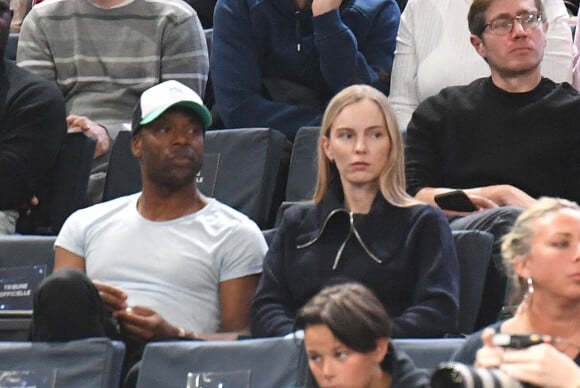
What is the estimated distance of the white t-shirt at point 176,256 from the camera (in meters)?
4.12

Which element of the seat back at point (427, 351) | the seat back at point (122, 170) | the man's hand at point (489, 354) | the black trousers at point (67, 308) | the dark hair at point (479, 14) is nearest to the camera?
the man's hand at point (489, 354)

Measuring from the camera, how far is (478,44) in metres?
4.63

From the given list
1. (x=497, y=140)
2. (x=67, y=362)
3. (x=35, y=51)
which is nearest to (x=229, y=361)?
(x=67, y=362)

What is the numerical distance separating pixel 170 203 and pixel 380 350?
52.9 inches

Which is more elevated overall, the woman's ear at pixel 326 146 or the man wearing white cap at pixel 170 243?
the woman's ear at pixel 326 146

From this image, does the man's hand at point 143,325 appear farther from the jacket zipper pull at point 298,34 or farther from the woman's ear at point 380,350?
the jacket zipper pull at point 298,34

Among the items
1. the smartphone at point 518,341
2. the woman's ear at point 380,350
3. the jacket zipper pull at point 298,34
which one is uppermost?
the smartphone at point 518,341

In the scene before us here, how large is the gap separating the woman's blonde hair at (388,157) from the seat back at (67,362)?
2.60ft

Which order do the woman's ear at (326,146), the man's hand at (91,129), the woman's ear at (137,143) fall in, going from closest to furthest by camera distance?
the woman's ear at (326,146)
the woman's ear at (137,143)
the man's hand at (91,129)

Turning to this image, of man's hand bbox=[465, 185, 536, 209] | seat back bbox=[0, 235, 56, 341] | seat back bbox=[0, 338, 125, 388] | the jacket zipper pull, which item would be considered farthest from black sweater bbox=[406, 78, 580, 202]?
seat back bbox=[0, 338, 125, 388]

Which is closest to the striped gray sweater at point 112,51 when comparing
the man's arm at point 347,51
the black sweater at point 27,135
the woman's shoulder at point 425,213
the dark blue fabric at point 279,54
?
the dark blue fabric at point 279,54

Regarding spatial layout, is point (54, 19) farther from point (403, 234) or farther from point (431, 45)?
point (403, 234)

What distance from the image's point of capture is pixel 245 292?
13.6 ft

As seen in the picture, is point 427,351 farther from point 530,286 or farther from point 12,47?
point 12,47
